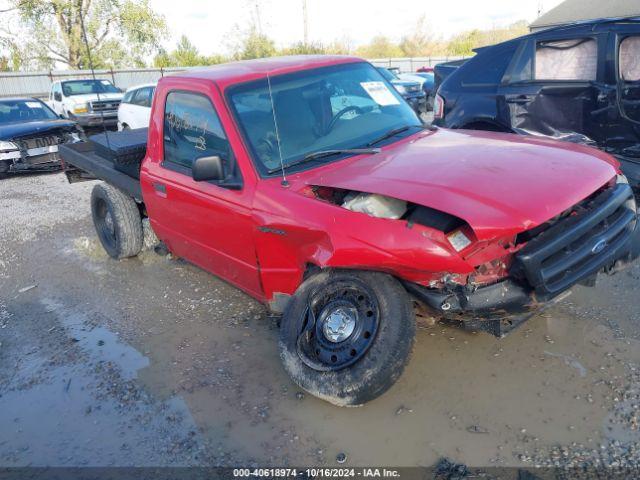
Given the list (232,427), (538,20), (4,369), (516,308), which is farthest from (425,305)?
(538,20)

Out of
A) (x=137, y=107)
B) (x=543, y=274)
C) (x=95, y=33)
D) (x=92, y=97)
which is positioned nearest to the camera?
(x=543, y=274)

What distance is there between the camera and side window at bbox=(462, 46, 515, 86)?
6152 mm

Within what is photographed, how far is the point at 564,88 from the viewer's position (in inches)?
219

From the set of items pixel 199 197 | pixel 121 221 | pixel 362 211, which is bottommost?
pixel 121 221

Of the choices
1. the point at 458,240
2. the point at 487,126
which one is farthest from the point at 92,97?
the point at 458,240

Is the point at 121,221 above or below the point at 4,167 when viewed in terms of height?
above

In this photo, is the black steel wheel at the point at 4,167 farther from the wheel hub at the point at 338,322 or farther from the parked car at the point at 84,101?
the wheel hub at the point at 338,322

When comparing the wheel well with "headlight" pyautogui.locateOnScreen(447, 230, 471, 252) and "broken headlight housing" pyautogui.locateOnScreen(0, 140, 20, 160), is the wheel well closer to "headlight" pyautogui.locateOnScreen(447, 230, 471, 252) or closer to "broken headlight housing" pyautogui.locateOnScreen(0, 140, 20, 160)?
"headlight" pyautogui.locateOnScreen(447, 230, 471, 252)

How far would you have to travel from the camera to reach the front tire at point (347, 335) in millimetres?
2824

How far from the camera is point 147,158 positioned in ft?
14.9

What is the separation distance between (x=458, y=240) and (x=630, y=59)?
150 inches

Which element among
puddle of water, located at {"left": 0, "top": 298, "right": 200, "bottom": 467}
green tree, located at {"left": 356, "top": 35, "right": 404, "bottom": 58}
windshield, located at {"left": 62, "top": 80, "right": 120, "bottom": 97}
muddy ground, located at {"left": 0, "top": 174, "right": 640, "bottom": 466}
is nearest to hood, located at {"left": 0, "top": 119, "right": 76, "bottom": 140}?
windshield, located at {"left": 62, "top": 80, "right": 120, "bottom": 97}

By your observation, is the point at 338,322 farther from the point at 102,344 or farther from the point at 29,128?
the point at 29,128

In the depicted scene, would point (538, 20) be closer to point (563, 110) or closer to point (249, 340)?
point (563, 110)
